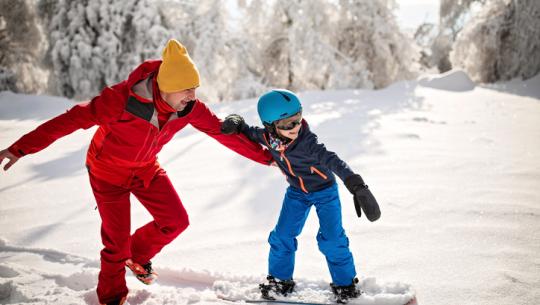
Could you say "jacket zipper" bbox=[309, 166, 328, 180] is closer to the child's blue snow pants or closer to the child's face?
the child's blue snow pants

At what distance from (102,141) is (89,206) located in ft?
5.81

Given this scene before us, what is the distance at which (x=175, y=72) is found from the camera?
2080mm

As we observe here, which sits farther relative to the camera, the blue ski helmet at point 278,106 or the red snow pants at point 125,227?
the red snow pants at point 125,227

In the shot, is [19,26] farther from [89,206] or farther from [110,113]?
[110,113]

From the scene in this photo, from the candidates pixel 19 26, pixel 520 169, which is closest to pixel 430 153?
pixel 520 169

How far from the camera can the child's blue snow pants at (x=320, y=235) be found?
7.07 ft

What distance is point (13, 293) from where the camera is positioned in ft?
7.47

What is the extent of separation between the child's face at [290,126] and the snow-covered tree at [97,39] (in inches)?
471

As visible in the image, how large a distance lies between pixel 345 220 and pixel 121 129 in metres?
1.99

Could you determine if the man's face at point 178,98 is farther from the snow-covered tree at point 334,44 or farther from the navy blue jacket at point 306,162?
the snow-covered tree at point 334,44

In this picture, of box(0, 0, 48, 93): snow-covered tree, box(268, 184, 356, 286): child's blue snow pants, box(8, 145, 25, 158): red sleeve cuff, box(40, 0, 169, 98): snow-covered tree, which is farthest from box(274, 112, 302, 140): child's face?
box(0, 0, 48, 93): snow-covered tree

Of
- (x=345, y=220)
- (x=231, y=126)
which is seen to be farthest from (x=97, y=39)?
(x=345, y=220)

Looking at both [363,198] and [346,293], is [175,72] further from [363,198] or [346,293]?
[346,293]

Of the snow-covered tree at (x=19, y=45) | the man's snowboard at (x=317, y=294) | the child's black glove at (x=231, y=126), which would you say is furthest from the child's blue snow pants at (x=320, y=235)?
the snow-covered tree at (x=19, y=45)
